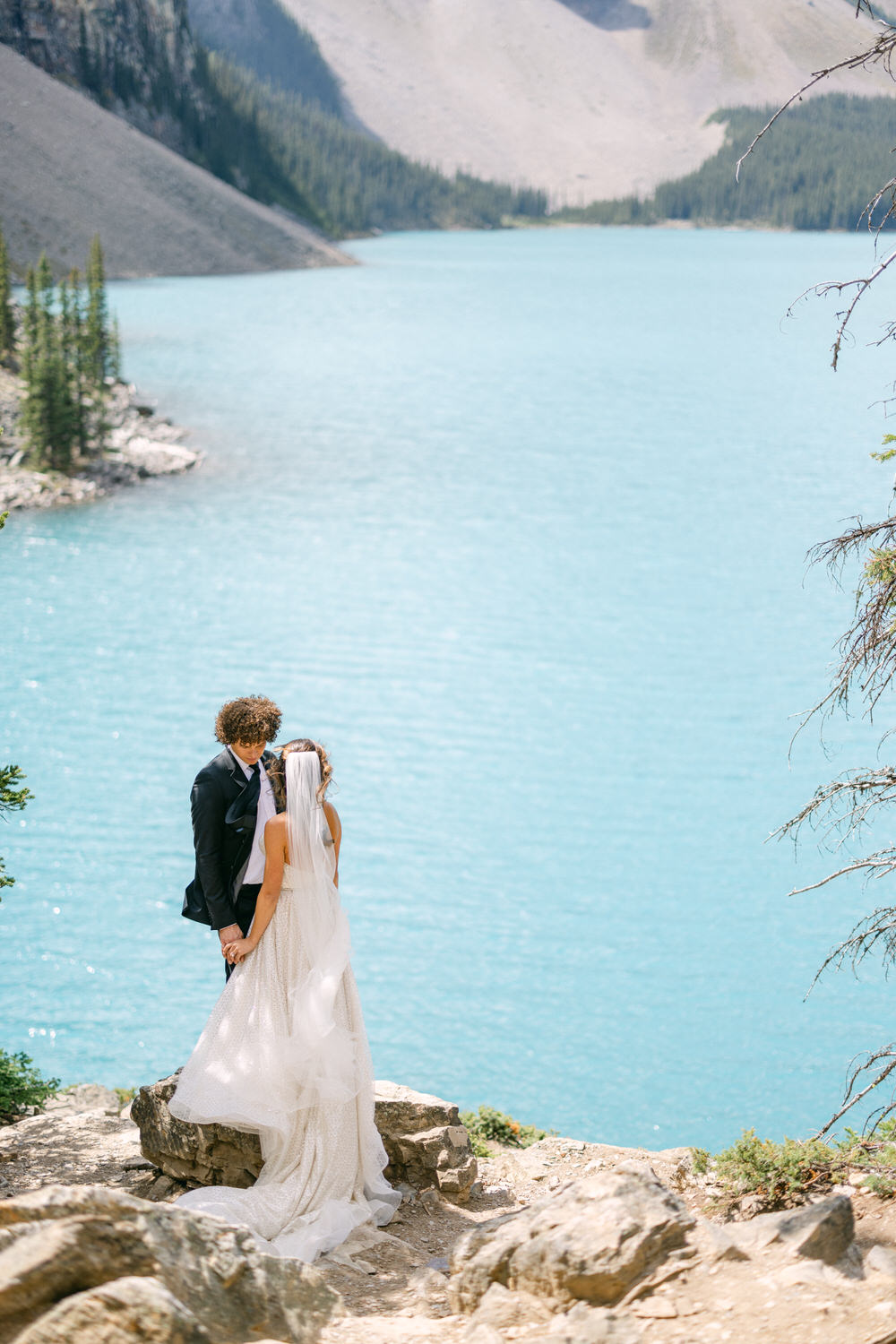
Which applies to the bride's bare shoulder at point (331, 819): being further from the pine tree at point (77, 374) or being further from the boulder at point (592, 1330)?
the pine tree at point (77, 374)

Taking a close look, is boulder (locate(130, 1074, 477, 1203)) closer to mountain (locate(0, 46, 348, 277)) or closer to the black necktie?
the black necktie

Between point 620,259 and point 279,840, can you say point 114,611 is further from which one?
point 620,259

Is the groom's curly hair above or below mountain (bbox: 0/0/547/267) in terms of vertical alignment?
below

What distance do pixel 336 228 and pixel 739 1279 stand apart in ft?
452

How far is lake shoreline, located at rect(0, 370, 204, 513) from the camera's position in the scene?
31891 mm

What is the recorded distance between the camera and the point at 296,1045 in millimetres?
5617

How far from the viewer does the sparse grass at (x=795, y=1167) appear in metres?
5.93

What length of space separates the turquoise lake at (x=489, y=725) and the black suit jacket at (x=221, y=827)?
22.8ft

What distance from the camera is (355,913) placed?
14859 millimetres

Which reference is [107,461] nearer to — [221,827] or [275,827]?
[221,827]

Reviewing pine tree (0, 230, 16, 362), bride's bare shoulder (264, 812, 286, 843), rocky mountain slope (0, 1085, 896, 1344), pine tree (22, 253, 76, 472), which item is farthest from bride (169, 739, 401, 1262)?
pine tree (0, 230, 16, 362)

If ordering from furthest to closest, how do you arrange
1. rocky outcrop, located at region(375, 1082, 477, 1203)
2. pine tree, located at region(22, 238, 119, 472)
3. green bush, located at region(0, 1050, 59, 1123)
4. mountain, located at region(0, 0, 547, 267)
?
1. mountain, located at region(0, 0, 547, 267)
2. pine tree, located at region(22, 238, 119, 472)
3. green bush, located at region(0, 1050, 59, 1123)
4. rocky outcrop, located at region(375, 1082, 477, 1203)

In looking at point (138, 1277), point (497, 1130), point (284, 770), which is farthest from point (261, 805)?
point (497, 1130)

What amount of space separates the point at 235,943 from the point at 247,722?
3.44ft
